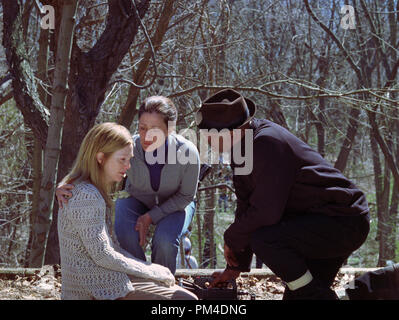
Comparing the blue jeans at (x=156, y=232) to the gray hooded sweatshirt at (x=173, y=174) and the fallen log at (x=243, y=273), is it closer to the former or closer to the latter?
the gray hooded sweatshirt at (x=173, y=174)

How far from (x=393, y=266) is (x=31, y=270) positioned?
2.81 meters

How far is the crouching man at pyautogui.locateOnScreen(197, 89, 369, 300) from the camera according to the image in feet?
10.4

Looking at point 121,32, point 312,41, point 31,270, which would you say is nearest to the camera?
point 31,270

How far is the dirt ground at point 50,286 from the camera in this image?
13.5ft

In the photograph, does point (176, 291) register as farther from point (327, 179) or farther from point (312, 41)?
point (312, 41)

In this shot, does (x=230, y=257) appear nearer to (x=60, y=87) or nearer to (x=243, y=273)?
(x=243, y=273)

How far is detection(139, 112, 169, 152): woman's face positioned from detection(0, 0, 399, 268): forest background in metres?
1.18

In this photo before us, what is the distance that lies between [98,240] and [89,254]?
3.7 inches

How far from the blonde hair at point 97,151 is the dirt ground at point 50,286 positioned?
4.82 ft

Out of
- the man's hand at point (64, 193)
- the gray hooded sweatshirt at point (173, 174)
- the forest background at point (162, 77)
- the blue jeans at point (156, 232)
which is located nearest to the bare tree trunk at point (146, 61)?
the forest background at point (162, 77)

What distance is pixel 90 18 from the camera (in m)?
8.13

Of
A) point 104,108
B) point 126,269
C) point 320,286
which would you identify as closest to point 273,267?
point 320,286

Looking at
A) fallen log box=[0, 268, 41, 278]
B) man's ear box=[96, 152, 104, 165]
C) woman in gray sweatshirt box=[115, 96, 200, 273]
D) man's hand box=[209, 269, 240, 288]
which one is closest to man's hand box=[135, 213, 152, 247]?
woman in gray sweatshirt box=[115, 96, 200, 273]

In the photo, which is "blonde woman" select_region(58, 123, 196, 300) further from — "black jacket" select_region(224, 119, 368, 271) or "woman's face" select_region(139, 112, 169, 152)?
"woman's face" select_region(139, 112, 169, 152)
